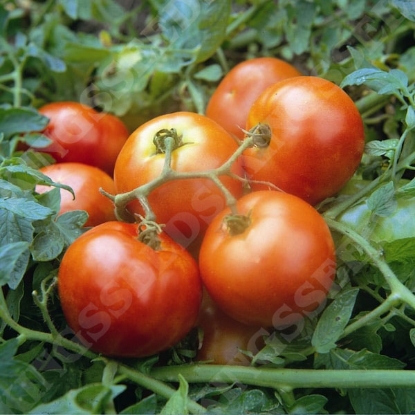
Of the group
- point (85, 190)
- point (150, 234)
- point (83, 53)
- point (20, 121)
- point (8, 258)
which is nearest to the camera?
point (8, 258)

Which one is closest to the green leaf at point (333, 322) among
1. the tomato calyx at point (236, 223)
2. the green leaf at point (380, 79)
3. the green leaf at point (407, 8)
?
the tomato calyx at point (236, 223)

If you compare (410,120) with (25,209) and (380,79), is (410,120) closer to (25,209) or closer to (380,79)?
(380,79)

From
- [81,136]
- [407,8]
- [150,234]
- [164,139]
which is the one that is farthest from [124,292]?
[407,8]

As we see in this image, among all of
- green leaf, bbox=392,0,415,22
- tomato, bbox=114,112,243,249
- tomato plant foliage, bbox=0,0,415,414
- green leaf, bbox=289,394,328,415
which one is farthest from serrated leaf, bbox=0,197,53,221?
green leaf, bbox=392,0,415,22

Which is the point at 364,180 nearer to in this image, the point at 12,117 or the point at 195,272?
the point at 195,272

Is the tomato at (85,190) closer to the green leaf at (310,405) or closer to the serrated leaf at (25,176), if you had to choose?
the serrated leaf at (25,176)
